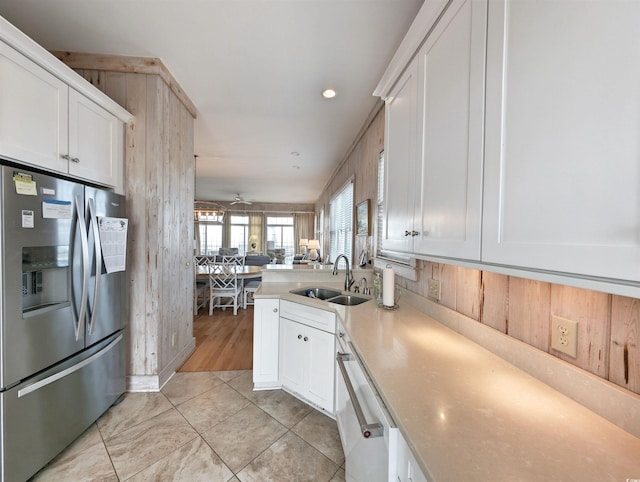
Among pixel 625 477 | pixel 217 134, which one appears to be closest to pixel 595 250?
pixel 625 477

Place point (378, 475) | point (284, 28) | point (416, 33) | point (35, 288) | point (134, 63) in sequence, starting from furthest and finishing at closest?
point (134, 63) < point (284, 28) < point (35, 288) < point (416, 33) < point (378, 475)

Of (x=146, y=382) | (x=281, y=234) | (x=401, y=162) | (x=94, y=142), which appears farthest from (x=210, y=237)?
(x=401, y=162)

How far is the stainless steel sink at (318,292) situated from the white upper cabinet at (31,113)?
1840 millimetres

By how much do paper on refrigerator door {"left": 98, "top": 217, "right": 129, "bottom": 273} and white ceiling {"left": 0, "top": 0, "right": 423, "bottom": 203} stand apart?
137cm

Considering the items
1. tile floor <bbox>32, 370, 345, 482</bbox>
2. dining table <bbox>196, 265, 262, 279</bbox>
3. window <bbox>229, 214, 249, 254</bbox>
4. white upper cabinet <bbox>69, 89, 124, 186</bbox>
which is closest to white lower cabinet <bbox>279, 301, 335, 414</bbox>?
tile floor <bbox>32, 370, 345, 482</bbox>

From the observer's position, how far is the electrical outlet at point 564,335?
30.7 inches

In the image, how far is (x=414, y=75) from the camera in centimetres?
128

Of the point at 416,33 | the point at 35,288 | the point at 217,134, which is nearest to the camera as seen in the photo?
the point at 416,33

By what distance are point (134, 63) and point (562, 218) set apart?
117 inches

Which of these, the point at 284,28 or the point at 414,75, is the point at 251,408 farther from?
the point at 284,28

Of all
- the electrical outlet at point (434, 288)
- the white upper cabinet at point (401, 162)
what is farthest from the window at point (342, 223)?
the electrical outlet at point (434, 288)

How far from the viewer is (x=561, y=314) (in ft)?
2.70

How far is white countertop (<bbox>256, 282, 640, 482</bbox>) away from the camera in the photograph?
53cm

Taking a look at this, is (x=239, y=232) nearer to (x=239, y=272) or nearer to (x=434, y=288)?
(x=239, y=272)
